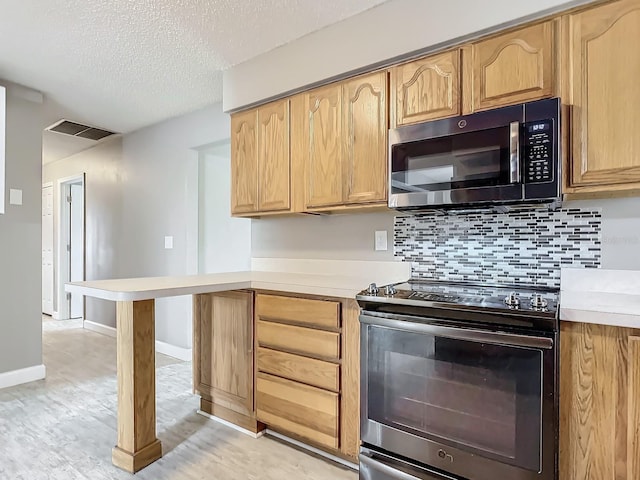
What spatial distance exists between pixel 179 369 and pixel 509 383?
2.91m

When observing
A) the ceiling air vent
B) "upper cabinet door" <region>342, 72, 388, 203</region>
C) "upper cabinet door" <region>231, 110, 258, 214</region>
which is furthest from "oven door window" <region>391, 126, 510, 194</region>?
the ceiling air vent

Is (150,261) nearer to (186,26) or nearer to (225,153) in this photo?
(225,153)

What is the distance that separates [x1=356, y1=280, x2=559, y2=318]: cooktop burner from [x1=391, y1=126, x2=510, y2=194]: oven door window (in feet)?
1.55

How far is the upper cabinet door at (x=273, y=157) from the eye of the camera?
2436 mm

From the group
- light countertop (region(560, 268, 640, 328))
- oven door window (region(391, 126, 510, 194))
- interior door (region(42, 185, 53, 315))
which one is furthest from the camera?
interior door (region(42, 185, 53, 315))

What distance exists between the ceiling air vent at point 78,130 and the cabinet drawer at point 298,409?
3468 millimetres

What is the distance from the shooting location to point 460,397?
1.52 m

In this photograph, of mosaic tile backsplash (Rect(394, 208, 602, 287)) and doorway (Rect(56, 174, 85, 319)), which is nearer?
mosaic tile backsplash (Rect(394, 208, 602, 287))

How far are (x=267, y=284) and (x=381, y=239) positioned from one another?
734mm

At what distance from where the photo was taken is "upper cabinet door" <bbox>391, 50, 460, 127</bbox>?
1.81 meters

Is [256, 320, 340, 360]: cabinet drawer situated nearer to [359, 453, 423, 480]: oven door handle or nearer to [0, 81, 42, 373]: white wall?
[359, 453, 423, 480]: oven door handle

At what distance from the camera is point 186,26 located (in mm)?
2199

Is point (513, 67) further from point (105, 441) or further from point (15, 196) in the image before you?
point (15, 196)

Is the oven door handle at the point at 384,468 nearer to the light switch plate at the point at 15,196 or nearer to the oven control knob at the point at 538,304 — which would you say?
the oven control knob at the point at 538,304
